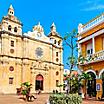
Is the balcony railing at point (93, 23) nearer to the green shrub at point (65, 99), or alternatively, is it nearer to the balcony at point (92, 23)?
the balcony at point (92, 23)

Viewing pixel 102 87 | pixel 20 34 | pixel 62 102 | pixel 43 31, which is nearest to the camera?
pixel 62 102

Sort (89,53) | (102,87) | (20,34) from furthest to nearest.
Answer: (20,34) → (89,53) → (102,87)

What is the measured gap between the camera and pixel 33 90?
4016cm

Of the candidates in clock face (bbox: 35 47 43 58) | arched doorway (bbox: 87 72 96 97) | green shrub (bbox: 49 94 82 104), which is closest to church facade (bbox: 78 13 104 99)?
arched doorway (bbox: 87 72 96 97)

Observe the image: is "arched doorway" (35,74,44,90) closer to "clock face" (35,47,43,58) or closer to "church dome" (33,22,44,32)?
"clock face" (35,47,43,58)

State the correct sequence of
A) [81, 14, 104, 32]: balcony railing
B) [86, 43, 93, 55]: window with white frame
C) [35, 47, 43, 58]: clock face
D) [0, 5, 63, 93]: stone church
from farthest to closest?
1. [35, 47, 43, 58]: clock face
2. [0, 5, 63, 93]: stone church
3. [86, 43, 93, 55]: window with white frame
4. [81, 14, 104, 32]: balcony railing

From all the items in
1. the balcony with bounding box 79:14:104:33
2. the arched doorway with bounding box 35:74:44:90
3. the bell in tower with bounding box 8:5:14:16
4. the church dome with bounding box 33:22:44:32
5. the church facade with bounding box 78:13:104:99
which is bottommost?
the arched doorway with bounding box 35:74:44:90

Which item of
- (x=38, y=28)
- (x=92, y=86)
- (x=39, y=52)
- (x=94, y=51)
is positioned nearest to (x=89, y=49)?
(x=94, y=51)

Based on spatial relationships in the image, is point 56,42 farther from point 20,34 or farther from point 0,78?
point 0,78

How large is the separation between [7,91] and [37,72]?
750 centimetres

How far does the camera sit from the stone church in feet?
121

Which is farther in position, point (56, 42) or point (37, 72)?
point (56, 42)

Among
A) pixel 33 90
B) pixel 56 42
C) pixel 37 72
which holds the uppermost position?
pixel 56 42

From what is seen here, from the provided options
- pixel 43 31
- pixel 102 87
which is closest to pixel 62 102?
pixel 102 87
